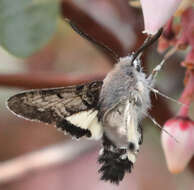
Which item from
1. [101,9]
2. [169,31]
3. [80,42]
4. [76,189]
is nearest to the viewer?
[169,31]

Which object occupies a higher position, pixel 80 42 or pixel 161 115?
pixel 161 115

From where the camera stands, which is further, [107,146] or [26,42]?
[26,42]

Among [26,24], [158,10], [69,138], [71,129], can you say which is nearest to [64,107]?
[71,129]

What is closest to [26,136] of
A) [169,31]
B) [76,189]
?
[76,189]

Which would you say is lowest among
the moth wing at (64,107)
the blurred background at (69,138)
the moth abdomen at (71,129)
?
the blurred background at (69,138)

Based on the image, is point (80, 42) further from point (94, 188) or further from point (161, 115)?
point (161, 115)

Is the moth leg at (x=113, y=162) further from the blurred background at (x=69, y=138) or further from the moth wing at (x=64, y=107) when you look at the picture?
the blurred background at (x=69, y=138)

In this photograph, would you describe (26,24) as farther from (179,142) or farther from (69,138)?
(69,138)

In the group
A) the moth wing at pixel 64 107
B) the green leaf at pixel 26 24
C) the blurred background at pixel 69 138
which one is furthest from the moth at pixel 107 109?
the blurred background at pixel 69 138
